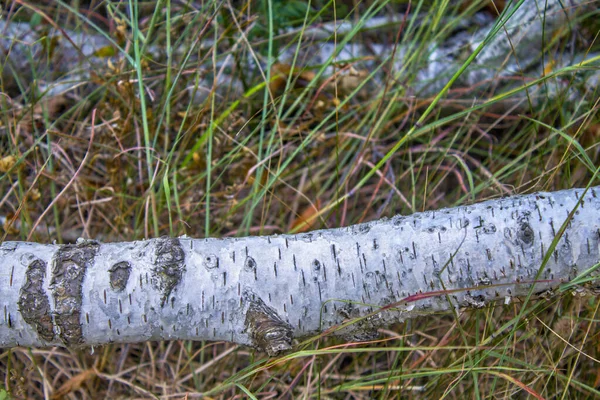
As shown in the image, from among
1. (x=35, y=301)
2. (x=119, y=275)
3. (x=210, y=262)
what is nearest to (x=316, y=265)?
(x=210, y=262)

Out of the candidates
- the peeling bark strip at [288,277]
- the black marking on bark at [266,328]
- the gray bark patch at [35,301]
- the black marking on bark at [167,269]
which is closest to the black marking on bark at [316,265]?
the peeling bark strip at [288,277]

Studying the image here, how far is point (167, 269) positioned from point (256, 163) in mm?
665

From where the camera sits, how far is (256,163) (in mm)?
1505

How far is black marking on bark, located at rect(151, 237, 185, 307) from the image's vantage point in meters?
0.89

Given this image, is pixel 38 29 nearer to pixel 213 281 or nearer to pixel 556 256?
pixel 213 281

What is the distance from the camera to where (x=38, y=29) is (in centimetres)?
172

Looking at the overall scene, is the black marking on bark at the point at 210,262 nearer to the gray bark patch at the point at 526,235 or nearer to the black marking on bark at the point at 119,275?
the black marking on bark at the point at 119,275

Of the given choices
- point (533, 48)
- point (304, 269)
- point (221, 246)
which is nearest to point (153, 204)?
point (221, 246)

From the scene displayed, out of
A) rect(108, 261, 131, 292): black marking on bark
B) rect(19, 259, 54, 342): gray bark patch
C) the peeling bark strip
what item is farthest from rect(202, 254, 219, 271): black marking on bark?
rect(19, 259, 54, 342): gray bark patch

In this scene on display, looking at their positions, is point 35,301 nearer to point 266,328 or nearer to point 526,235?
point 266,328

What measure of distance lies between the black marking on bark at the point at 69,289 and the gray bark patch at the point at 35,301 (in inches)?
0.6

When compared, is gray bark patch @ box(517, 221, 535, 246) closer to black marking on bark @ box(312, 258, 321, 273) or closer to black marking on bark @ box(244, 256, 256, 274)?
black marking on bark @ box(312, 258, 321, 273)

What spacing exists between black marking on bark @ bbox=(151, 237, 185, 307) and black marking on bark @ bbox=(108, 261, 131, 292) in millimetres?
48

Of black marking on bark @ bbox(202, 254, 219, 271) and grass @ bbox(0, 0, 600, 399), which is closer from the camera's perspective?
black marking on bark @ bbox(202, 254, 219, 271)
